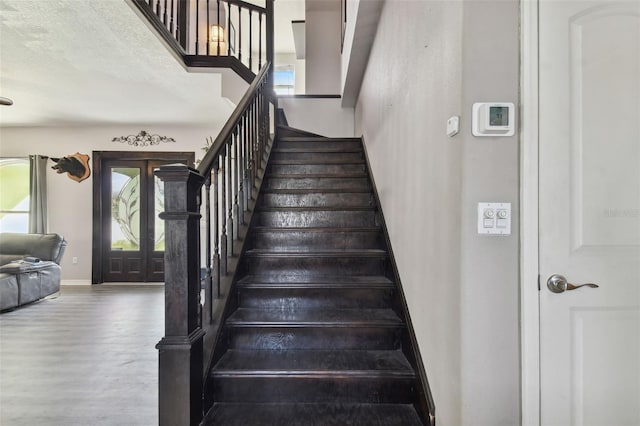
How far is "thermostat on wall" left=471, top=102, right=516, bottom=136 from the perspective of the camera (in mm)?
1143

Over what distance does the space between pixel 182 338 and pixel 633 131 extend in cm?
193

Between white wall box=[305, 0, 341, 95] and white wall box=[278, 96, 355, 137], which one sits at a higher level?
white wall box=[305, 0, 341, 95]

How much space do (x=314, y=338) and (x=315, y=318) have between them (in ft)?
0.37

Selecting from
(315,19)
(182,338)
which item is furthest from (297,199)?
(315,19)

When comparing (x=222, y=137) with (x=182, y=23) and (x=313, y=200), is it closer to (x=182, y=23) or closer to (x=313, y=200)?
(x=313, y=200)

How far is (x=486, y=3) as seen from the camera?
1.14m

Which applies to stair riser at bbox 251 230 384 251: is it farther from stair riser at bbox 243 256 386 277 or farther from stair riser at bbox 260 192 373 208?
stair riser at bbox 260 192 373 208

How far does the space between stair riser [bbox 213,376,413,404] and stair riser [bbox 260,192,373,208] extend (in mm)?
1598

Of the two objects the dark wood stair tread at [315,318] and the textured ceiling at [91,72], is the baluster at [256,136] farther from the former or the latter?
the dark wood stair tread at [315,318]

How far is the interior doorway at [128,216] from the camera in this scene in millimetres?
5812

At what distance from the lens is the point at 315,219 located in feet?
9.13

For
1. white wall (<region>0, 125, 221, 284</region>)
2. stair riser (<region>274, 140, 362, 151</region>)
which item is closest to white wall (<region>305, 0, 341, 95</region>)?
white wall (<region>0, 125, 221, 284</region>)

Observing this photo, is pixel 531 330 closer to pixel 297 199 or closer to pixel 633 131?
pixel 633 131

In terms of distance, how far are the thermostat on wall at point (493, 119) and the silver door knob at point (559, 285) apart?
53cm
